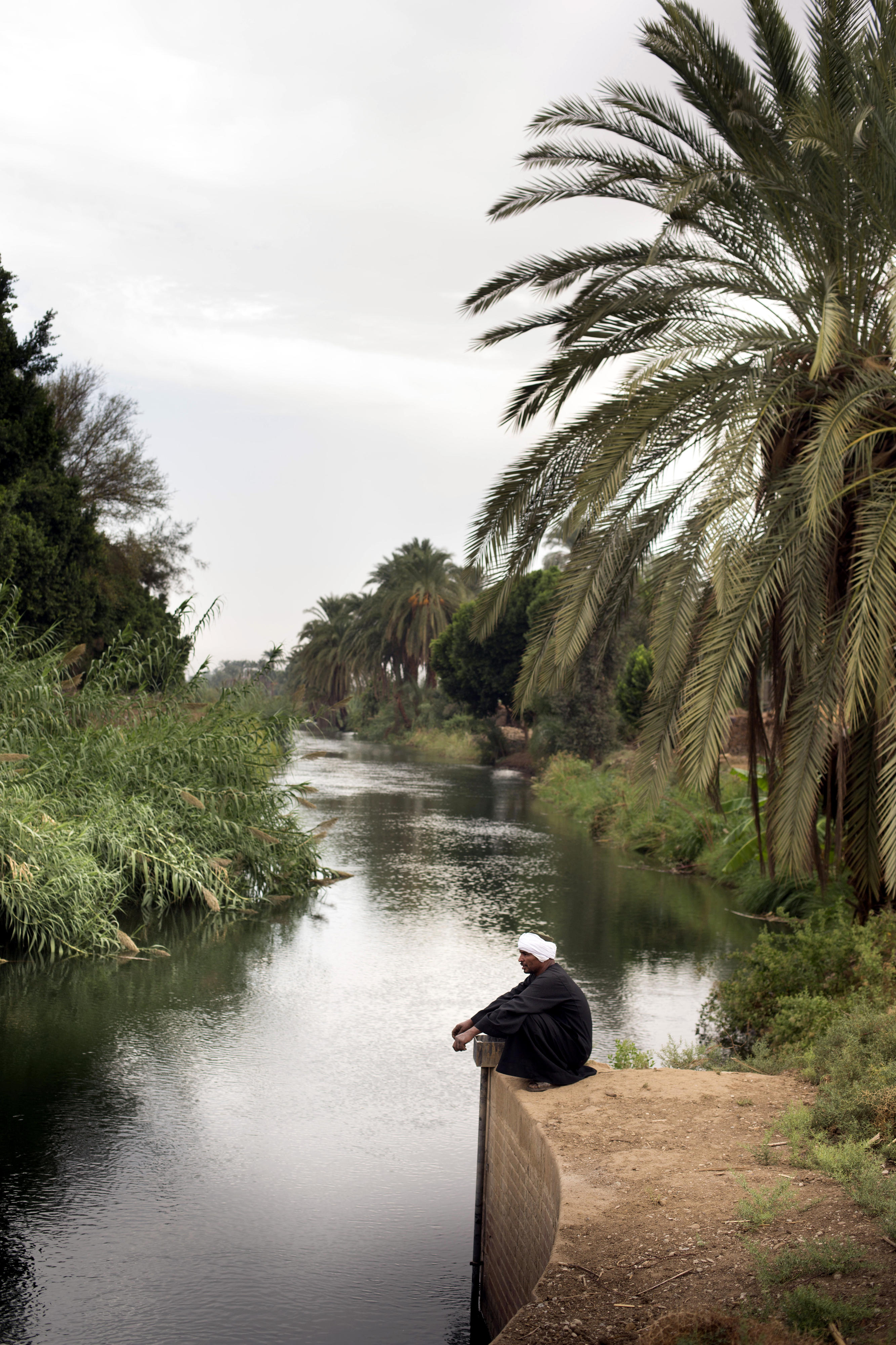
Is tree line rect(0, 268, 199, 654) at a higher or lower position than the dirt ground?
higher

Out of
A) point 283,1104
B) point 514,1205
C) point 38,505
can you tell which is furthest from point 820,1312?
point 38,505

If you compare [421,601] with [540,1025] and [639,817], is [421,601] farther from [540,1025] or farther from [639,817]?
[540,1025]

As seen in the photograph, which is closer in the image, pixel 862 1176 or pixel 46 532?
pixel 862 1176

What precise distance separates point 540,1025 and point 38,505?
1533 cm

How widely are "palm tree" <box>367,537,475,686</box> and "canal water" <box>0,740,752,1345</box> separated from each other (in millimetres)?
42324

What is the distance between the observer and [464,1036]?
582 centimetres

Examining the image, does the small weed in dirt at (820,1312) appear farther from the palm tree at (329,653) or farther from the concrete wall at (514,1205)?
the palm tree at (329,653)

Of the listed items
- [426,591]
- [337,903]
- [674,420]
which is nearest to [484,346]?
[674,420]

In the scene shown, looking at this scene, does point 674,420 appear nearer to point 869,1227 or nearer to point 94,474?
point 869,1227

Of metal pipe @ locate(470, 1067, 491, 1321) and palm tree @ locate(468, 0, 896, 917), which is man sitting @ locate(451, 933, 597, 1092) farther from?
palm tree @ locate(468, 0, 896, 917)

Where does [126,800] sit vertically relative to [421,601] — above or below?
below

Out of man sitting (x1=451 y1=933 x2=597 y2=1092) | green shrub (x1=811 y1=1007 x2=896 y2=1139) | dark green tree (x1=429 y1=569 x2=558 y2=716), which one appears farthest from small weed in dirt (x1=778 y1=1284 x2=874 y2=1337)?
dark green tree (x1=429 y1=569 x2=558 y2=716)

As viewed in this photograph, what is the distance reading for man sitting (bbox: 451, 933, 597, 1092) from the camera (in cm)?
579

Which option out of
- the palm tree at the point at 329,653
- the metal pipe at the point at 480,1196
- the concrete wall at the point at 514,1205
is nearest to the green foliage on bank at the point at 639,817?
the metal pipe at the point at 480,1196
